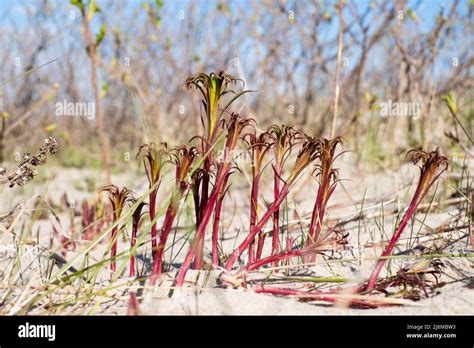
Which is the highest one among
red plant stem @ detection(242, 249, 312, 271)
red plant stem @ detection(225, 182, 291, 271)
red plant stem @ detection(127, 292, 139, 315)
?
red plant stem @ detection(225, 182, 291, 271)

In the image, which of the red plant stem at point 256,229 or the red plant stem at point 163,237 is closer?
the red plant stem at point 163,237

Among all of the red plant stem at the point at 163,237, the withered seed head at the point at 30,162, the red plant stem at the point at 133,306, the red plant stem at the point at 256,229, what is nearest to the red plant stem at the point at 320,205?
the red plant stem at the point at 256,229

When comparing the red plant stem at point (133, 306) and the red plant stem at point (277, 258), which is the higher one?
the red plant stem at point (277, 258)

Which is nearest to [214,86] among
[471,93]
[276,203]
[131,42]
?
[276,203]

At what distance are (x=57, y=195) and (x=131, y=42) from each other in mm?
3725

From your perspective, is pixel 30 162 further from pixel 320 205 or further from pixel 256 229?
pixel 320 205

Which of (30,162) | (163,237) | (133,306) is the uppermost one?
(30,162)

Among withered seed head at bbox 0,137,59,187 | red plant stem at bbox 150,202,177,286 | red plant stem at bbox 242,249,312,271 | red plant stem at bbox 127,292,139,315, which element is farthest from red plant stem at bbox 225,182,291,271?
withered seed head at bbox 0,137,59,187

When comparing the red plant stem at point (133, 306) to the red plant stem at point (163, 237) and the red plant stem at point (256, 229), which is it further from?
the red plant stem at point (256, 229)

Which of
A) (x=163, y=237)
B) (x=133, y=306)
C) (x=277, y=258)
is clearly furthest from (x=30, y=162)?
(x=277, y=258)

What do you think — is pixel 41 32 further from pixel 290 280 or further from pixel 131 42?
pixel 290 280

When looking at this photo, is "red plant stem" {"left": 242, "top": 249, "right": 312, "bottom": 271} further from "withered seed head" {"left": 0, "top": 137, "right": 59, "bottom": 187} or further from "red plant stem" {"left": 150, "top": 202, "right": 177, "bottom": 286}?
"withered seed head" {"left": 0, "top": 137, "right": 59, "bottom": 187}

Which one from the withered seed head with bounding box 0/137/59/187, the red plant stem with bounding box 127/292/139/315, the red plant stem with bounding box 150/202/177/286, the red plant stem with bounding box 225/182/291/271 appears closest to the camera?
the red plant stem with bounding box 127/292/139/315
